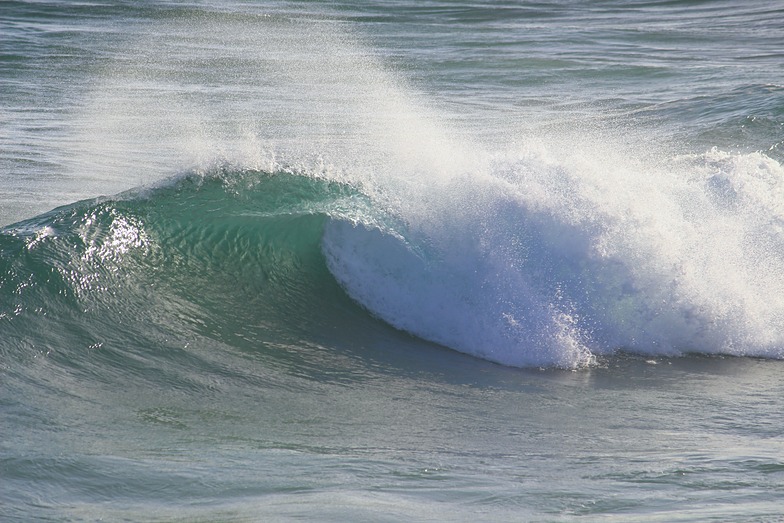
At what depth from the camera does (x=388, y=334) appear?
7738mm

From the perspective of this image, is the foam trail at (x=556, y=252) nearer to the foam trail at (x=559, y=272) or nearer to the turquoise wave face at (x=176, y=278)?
the foam trail at (x=559, y=272)

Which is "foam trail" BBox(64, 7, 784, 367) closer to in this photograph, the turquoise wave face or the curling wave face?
the curling wave face

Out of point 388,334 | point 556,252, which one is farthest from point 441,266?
point 556,252

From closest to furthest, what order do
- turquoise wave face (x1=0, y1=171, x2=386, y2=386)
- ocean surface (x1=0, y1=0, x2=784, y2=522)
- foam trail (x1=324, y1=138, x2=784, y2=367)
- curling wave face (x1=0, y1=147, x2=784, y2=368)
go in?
1. ocean surface (x1=0, y1=0, x2=784, y2=522)
2. turquoise wave face (x1=0, y1=171, x2=386, y2=386)
3. curling wave face (x1=0, y1=147, x2=784, y2=368)
4. foam trail (x1=324, y1=138, x2=784, y2=367)

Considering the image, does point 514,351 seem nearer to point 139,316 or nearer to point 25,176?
point 139,316

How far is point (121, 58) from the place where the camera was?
24.1 meters

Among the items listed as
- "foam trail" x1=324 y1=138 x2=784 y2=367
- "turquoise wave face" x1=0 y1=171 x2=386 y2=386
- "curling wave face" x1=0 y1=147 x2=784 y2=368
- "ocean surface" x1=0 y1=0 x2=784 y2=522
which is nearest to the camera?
"ocean surface" x1=0 y1=0 x2=784 y2=522

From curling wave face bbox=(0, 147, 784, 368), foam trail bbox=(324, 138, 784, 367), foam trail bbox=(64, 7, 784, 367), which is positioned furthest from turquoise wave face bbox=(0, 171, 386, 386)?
foam trail bbox=(324, 138, 784, 367)

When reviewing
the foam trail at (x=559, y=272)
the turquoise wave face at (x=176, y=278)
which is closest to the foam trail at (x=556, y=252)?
the foam trail at (x=559, y=272)

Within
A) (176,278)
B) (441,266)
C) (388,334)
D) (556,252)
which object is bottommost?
(388,334)

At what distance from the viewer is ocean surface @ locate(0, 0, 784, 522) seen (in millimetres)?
4719

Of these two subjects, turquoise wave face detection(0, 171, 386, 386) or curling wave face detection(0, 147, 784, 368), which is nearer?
turquoise wave face detection(0, 171, 386, 386)

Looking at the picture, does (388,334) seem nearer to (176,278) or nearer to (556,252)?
(556,252)

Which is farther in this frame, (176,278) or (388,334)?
(176,278)
